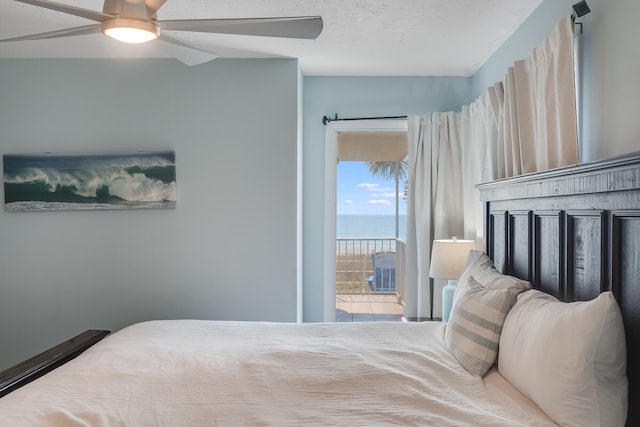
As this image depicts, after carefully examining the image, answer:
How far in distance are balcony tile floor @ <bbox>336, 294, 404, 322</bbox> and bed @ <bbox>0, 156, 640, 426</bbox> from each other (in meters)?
2.07

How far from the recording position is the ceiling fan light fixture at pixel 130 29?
163cm

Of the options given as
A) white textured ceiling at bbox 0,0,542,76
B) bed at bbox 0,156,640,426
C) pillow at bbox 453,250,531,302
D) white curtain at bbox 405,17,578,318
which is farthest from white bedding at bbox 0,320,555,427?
white textured ceiling at bbox 0,0,542,76

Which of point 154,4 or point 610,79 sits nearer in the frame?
point 154,4

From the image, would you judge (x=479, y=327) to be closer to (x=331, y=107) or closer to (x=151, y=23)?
(x=151, y=23)

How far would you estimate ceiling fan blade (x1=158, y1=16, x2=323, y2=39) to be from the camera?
1.68 metres

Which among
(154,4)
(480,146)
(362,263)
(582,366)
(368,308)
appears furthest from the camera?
(362,263)

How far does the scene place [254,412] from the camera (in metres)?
1.41

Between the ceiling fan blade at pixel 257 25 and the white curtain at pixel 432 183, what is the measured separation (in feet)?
6.97

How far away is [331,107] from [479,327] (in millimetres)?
2554

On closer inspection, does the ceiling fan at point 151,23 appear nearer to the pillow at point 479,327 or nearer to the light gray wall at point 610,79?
the light gray wall at point 610,79

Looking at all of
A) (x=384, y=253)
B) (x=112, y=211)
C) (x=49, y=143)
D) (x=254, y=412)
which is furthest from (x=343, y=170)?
(x=254, y=412)

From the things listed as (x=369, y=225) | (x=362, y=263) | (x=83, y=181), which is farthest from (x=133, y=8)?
(x=362, y=263)

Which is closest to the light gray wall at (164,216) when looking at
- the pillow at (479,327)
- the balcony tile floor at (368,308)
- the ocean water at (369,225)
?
the ocean water at (369,225)

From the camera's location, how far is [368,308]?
4.42 meters
